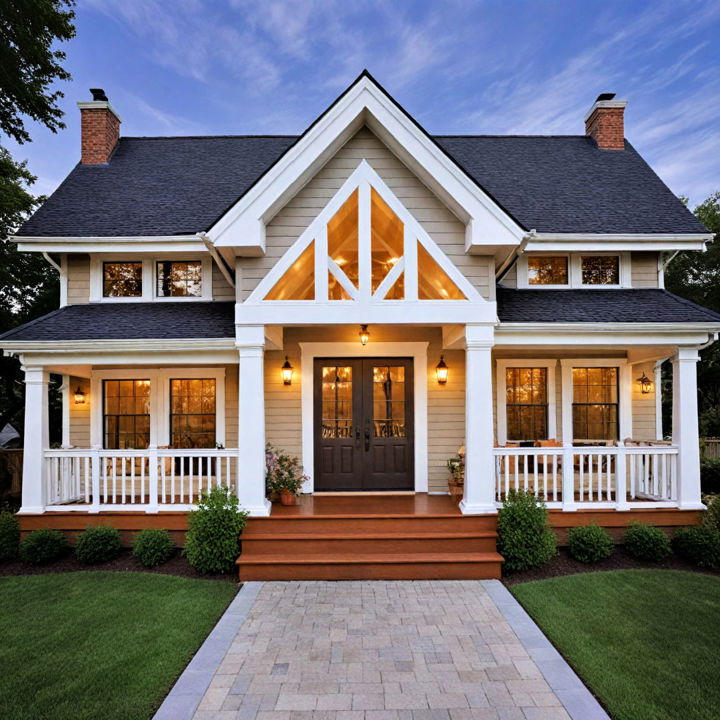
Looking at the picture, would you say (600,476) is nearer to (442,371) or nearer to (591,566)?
(591,566)

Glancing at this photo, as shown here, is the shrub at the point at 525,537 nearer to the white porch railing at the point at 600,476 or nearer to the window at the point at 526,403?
the white porch railing at the point at 600,476

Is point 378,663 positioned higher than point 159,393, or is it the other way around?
point 159,393

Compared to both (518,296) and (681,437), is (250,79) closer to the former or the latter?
(518,296)

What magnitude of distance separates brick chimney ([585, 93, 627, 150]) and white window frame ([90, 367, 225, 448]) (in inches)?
434

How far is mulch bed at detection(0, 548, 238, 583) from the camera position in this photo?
265 inches

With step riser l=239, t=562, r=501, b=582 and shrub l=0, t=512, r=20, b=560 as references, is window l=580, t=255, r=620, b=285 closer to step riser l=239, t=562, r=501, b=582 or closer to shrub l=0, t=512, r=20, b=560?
step riser l=239, t=562, r=501, b=582

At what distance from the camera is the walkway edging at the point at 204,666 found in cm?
372

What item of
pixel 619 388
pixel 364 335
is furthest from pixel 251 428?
pixel 619 388

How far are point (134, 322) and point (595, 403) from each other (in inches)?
357

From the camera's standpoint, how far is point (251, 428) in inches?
273

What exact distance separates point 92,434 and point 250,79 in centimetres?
3338

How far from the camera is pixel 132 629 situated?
5.05 meters

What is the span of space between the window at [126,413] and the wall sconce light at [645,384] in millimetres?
9955

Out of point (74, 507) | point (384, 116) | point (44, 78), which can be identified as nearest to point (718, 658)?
point (384, 116)
